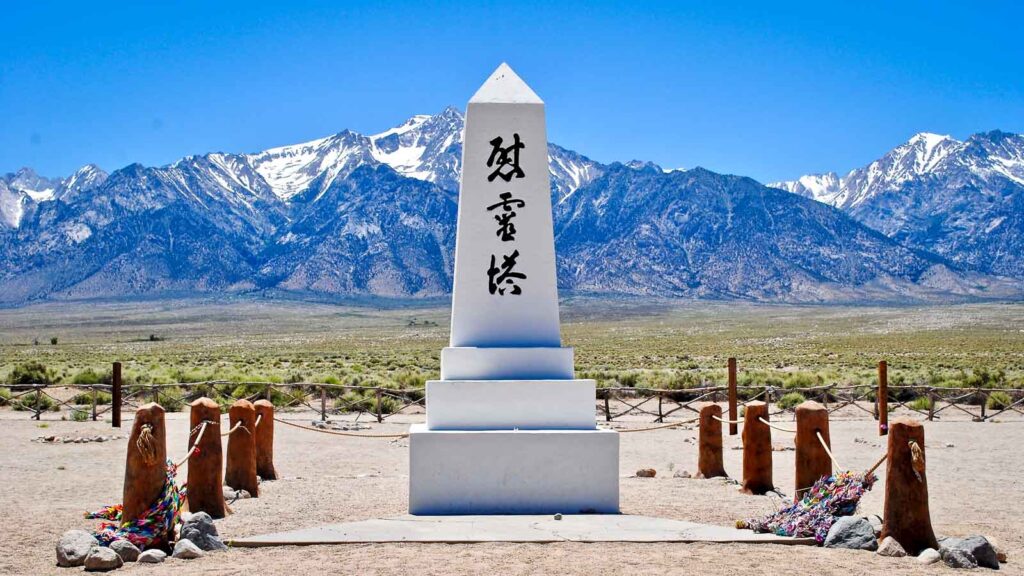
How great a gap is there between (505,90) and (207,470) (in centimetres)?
477

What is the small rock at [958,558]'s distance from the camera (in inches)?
299

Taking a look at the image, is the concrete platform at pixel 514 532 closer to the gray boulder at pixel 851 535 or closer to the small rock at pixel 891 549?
the gray boulder at pixel 851 535

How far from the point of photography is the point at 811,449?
998 centimetres

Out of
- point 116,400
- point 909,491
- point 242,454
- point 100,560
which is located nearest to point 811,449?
point 909,491

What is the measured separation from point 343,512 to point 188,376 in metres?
22.0

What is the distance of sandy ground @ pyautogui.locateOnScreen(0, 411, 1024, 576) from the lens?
762cm

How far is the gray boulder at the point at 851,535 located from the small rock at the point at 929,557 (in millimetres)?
447

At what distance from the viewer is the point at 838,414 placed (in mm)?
22406

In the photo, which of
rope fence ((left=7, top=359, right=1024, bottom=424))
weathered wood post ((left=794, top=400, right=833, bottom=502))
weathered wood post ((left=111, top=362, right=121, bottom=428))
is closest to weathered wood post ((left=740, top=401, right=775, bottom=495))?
weathered wood post ((left=794, top=400, right=833, bottom=502))

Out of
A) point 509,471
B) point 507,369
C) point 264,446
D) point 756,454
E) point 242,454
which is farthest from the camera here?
point 264,446

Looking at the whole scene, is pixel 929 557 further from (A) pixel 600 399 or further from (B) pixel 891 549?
(A) pixel 600 399

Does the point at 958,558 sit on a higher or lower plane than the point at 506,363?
lower

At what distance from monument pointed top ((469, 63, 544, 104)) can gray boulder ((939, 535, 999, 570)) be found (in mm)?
5622

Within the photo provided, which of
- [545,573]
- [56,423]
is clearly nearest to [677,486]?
[545,573]
